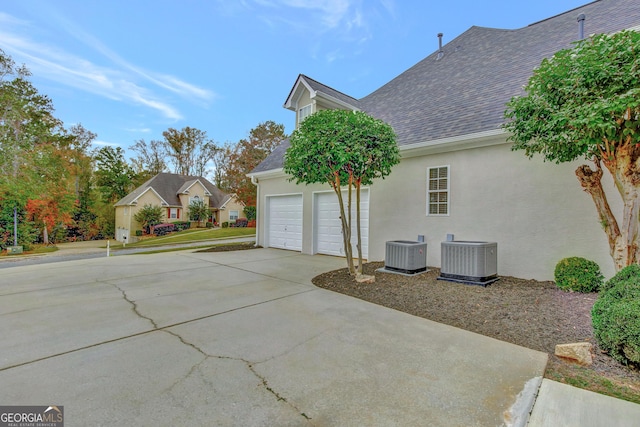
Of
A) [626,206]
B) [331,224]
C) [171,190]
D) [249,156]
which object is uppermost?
[249,156]

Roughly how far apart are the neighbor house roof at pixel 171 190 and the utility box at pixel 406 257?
26.4m

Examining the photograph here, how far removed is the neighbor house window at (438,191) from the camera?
674 centimetres

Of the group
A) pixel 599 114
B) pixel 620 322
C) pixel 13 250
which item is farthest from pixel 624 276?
pixel 13 250

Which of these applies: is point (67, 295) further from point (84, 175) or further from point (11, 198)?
point (84, 175)

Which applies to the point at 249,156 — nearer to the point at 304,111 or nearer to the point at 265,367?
the point at 304,111

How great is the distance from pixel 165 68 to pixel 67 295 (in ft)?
40.3

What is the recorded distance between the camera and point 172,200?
92.6ft

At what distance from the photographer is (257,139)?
24.5 m

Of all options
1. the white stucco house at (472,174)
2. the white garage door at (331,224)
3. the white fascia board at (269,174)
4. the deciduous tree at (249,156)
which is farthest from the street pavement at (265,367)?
the deciduous tree at (249,156)

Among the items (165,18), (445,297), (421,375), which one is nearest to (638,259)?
(445,297)

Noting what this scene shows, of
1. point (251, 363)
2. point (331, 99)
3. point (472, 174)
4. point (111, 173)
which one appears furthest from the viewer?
point (111, 173)

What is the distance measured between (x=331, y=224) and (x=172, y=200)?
80.4 ft

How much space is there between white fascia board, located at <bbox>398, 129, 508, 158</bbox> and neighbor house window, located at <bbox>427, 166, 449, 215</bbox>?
0.48 metres

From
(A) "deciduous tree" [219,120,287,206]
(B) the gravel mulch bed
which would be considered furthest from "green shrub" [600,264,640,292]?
(A) "deciduous tree" [219,120,287,206]
